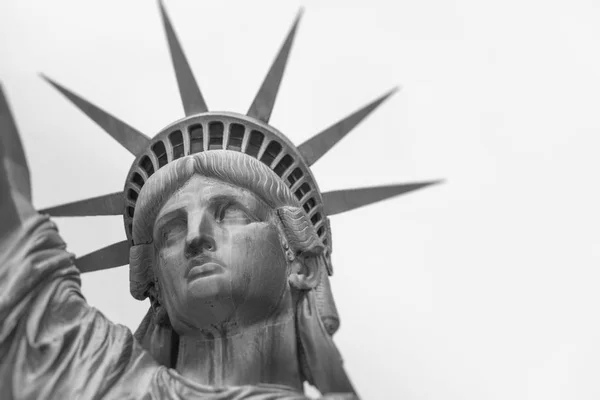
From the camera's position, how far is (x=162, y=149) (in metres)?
11.6

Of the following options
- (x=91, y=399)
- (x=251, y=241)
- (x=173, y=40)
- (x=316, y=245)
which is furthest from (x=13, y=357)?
(x=173, y=40)

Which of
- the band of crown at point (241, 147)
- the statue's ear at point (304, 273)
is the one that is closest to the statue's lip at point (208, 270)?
the statue's ear at point (304, 273)

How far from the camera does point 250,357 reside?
1013 centimetres

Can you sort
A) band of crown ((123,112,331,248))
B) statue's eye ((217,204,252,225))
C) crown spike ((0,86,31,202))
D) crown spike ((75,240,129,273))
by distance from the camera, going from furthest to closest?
crown spike ((75,240,129,273)) → band of crown ((123,112,331,248)) → statue's eye ((217,204,252,225)) → crown spike ((0,86,31,202))

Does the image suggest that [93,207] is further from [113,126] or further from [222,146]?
[222,146]

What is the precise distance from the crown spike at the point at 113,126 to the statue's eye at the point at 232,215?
159 centimetres

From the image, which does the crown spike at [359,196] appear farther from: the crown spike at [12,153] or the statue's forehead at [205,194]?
the crown spike at [12,153]

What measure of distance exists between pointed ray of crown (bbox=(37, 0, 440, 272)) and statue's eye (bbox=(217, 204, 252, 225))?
0.87 metres

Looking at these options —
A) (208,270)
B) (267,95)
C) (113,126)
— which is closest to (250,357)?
(208,270)

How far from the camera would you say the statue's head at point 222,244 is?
1009 cm

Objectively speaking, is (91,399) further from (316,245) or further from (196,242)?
(316,245)

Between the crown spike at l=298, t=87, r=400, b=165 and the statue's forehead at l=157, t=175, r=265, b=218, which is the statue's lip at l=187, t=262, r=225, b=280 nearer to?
the statue's forehead at l=157, t=175, r=265, b=218

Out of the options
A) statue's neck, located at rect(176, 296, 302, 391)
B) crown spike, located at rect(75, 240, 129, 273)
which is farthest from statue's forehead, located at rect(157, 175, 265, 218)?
crown spike, located at rect(75, 240, 129, 273)

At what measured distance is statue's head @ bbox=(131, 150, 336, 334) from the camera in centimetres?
1009
